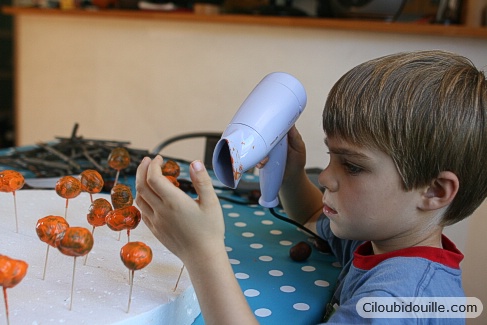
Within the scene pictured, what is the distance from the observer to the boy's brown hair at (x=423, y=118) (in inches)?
28.8

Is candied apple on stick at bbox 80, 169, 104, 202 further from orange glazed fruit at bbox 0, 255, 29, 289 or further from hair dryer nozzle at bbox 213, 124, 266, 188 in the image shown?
orange glazed fruit at bbox 0, 255, 29, 289

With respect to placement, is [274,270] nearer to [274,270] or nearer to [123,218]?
[274,270]

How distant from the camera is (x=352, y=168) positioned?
2.51ft

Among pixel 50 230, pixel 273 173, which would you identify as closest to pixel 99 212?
pixel 50 230

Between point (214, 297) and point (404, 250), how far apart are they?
26 centimetres

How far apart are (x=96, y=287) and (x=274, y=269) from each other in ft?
0.96

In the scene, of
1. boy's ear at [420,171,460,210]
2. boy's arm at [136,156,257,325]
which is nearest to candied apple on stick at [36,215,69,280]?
boy's arm at [136,156,257,325]

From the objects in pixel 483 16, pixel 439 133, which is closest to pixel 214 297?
pixel 439 133

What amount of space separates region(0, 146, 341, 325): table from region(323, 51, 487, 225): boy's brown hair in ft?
0.67

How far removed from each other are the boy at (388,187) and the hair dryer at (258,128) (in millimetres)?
101

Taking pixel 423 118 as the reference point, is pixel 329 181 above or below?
below

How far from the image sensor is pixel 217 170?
2.73 feet

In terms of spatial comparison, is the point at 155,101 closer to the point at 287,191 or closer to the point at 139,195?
the point at 287,191

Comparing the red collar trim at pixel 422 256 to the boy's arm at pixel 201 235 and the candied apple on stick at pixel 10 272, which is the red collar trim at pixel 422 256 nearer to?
the boy's arm at pixel 201 235
